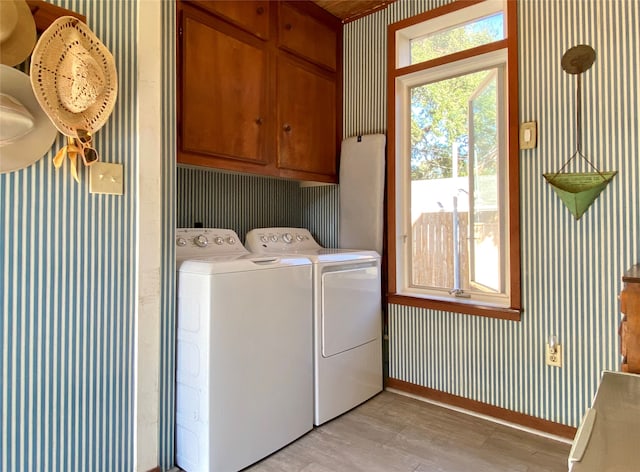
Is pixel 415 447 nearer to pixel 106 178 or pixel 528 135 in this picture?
pixel 528 135

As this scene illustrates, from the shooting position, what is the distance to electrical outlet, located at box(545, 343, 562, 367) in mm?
2018

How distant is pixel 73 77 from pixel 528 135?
6.91 ft

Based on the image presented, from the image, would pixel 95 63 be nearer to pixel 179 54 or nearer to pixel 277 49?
pixel 179 54

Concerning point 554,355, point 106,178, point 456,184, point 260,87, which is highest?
point 260,87

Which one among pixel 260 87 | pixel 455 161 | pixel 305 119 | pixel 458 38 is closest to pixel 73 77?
pixel 260 87

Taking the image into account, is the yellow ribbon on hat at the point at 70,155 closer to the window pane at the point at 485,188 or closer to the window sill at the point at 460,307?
the window sill at the point at 460,307

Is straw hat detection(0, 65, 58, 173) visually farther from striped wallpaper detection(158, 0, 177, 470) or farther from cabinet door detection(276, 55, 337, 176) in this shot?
cabinet door detection(276, 55, 337, 176)

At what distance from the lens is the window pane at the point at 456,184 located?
2342 mm

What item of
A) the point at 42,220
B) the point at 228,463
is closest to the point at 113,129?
the point at 42,220

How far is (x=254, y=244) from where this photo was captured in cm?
248

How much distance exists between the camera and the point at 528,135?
2080mm

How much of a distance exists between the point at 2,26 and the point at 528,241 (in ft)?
7.86

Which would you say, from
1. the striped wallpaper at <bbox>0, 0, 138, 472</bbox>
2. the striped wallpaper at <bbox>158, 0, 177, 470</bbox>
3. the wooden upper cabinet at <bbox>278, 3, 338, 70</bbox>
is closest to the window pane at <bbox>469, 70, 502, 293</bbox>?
the wooden upper cabinet at <bbox>278, 3, 338, 70</bbox>

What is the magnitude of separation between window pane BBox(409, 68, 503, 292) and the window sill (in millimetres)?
164
